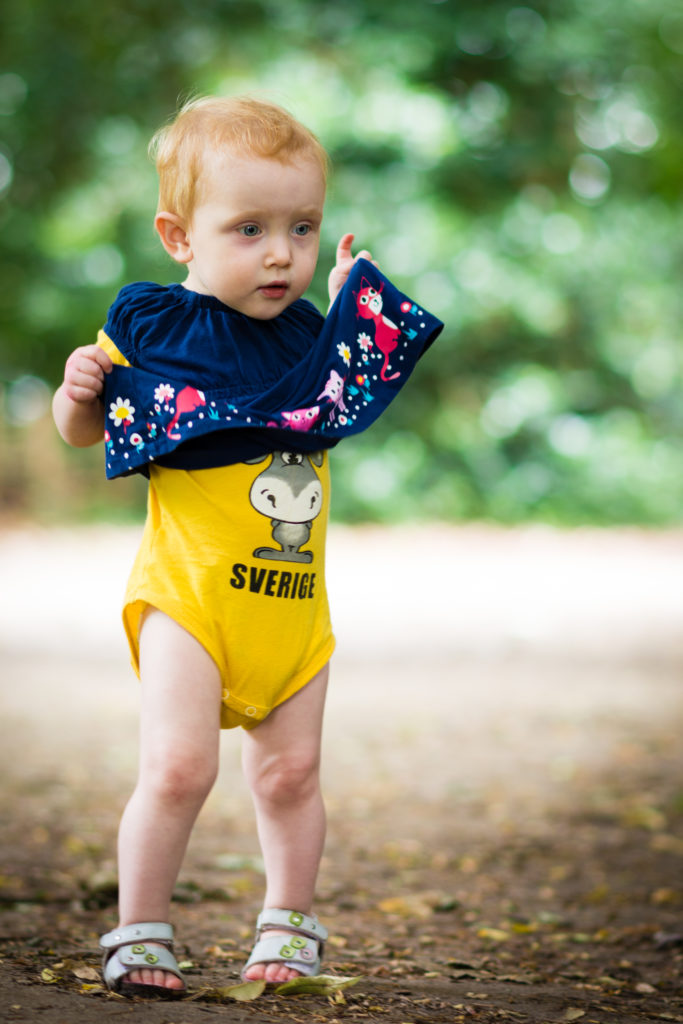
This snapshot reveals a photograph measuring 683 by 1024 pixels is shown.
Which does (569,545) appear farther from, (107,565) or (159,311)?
(159,311)

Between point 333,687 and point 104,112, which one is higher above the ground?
point 104,112

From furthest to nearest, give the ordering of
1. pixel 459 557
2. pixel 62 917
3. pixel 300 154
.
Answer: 1. pixel 459 557
2. pixel 62 917
3. pixel 300 154

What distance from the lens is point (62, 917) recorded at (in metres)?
3.19

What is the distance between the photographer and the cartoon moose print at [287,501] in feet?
7.71

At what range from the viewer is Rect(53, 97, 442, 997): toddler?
2268 millimetres

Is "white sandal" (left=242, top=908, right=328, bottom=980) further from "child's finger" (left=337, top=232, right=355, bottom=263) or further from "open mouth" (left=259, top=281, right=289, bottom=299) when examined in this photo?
"child's finger" (left=337, top=232, right=355, bottom=263)

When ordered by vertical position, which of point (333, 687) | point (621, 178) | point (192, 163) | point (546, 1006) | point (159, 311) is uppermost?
point (621, 178)

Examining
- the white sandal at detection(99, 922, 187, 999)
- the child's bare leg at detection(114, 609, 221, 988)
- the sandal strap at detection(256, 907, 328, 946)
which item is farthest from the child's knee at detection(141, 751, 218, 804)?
the sandal strap at detection(256, 907, 328, 946)

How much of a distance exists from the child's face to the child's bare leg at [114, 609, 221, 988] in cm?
66

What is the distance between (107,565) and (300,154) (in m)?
9.83

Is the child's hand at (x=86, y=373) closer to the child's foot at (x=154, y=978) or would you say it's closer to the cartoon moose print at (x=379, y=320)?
the cartoon moose print at (x=379, y=320)

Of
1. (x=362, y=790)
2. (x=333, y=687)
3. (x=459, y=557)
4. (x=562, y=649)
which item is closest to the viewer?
(x=362, y=790)

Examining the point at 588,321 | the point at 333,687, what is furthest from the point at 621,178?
the point at 333,687

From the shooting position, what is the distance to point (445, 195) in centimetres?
1449
